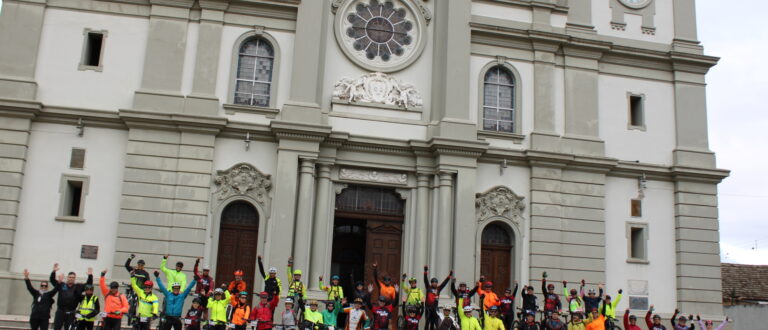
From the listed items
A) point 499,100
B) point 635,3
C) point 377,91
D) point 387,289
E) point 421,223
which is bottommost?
point 387,289

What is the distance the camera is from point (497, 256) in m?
24.1

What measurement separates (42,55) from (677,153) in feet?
68.9

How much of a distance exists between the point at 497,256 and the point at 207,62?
11.2m

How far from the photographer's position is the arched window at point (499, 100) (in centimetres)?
2486

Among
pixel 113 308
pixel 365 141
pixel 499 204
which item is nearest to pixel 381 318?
pixel 113 308

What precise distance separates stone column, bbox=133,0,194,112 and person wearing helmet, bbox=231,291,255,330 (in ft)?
26.7

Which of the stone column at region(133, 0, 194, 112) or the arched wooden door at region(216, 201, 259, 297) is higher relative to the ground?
the stone column at region(133, 0, 194, 112)

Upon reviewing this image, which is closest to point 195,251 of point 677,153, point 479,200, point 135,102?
point 135,102

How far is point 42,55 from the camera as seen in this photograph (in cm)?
2241

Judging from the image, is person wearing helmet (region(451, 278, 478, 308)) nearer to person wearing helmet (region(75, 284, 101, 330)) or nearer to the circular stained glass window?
person wearing helmet (region(75, 284, 101, 330))

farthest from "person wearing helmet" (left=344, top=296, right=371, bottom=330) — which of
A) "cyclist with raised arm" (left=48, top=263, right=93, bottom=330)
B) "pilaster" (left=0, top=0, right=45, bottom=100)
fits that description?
"pilaster" (left=0, top=0, right=45, bottom=100)

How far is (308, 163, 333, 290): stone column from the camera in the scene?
73.7ft

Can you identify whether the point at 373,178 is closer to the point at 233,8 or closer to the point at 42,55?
the point at 233,8

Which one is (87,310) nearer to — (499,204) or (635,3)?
(499,204)
